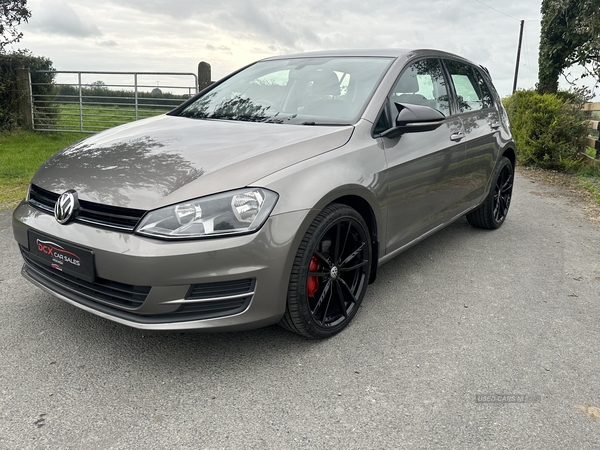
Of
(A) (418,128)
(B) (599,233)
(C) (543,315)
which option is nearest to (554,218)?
(B) (599,233)

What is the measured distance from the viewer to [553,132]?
9328 millimetres

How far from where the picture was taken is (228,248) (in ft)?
7.37

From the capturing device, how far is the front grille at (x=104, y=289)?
2312 mm

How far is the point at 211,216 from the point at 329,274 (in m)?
0.80

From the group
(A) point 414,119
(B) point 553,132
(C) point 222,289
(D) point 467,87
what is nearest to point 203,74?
(B) point 553,132

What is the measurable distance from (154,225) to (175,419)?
828 millimetres

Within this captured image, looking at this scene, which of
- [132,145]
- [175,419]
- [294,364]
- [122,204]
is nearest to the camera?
[175,419]

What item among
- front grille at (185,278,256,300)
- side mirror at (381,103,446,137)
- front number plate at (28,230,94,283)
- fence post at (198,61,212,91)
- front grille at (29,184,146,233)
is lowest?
front grille at (185,278,256,300)

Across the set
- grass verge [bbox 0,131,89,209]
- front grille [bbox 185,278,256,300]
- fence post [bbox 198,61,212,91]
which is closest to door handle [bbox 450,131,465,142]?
front grille [bbox 185,278,256,300]

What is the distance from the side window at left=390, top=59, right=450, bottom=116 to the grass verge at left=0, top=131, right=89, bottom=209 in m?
4.53

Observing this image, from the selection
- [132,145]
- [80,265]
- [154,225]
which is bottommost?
[80,265]

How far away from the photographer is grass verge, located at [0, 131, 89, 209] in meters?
6.27

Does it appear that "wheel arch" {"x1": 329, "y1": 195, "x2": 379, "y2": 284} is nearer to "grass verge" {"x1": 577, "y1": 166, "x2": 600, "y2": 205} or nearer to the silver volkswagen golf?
the silver volkswagen golf

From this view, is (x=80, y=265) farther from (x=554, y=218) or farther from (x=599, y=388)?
(x=554, y=218)
